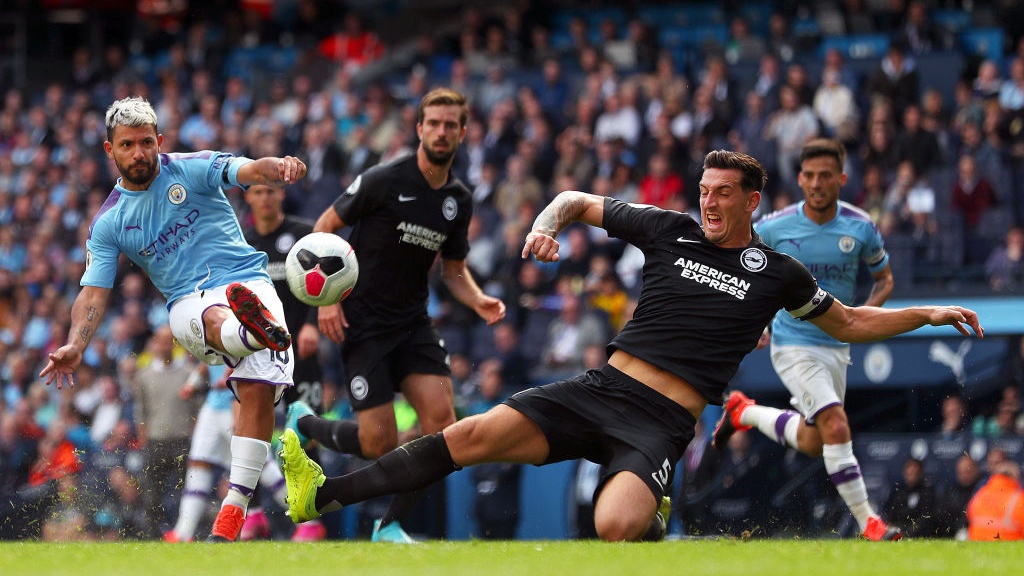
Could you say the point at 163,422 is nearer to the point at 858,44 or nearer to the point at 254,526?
the point at 254,526

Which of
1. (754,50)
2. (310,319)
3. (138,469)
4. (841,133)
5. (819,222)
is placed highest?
(754,50)

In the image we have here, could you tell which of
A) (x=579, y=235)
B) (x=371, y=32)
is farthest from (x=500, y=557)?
A: (x=371, y=32)

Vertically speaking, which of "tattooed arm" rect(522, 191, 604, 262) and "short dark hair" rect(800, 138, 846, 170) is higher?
"short dark hair" rect(800, 138, 846, 170)

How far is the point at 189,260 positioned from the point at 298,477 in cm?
159

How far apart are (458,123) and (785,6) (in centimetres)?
1156

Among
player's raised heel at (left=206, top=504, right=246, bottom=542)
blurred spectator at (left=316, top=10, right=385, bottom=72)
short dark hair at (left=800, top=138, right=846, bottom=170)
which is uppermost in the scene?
blurred spectator at (left=316, top=10, right=385, bottom=72)

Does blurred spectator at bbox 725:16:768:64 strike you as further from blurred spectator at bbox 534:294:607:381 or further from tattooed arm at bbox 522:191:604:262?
tattooed arm at bbox 522:191:604:262

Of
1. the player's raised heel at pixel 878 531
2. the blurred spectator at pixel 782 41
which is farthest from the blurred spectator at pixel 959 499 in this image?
the blurred spectator at pixel 782 41

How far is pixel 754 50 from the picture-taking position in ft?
59.9

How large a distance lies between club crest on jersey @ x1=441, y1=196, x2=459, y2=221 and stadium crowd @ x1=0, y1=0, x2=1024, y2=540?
9.29 ft

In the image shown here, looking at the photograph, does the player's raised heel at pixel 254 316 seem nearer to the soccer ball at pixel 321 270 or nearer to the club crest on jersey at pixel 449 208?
the soccer ball at pixel 321 270

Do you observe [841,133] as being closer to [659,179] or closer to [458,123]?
[659,179]

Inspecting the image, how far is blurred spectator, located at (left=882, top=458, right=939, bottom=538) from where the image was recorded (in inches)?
380

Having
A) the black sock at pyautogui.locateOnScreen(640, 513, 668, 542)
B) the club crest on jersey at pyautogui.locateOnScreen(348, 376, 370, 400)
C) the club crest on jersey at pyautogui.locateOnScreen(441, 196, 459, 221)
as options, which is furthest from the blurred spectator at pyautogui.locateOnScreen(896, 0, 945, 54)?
the black sock at pyautogui.locateOnScreen(640, 513, 668, 542)
